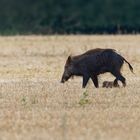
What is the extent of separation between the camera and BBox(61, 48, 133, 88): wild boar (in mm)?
19812

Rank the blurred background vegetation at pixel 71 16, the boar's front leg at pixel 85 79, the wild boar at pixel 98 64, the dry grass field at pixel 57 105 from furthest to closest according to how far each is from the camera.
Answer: the blurred background vegetation at pixel 71 16 → the boar's front leg at pixel 85 79 → the wild boar at pixel 98 64 → the dry grass field at pixel 57 105

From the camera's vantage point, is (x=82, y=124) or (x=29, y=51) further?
(x=29, y=51)

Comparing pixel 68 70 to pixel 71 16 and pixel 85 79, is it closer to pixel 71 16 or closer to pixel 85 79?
pixel 85 79

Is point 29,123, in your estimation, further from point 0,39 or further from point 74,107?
point 0,39

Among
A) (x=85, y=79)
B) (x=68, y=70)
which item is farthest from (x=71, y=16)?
(x=85, y=79)

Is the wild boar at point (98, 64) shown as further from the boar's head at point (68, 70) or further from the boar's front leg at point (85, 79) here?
the boar's head at point (68, 70)

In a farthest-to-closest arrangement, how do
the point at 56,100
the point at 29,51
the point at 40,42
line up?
the point at 40,42 < the point at 29,51 < the point at 56,100

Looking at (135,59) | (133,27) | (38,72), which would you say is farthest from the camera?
(133,27)

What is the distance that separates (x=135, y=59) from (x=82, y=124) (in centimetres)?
1411

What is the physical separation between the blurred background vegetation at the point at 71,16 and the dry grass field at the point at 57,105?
776 inches

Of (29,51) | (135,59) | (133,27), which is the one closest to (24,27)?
(133,27)

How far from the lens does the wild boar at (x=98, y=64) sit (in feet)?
65.0

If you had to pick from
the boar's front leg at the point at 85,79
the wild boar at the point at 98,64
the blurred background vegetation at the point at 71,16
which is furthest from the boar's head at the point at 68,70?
the blurred background vegetation at the point at 71,16

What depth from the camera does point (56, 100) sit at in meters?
16.9
